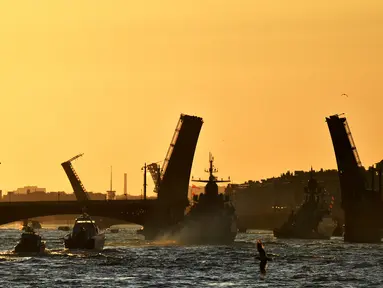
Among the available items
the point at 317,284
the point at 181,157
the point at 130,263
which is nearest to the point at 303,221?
the point at 181,157

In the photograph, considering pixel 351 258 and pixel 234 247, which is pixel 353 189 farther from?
pixel 351 258

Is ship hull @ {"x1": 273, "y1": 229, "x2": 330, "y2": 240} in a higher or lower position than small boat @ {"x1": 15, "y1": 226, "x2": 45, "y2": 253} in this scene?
higher

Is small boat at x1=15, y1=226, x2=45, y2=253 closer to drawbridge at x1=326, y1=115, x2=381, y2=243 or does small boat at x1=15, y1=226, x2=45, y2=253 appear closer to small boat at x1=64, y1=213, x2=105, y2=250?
small boat at x1=64, y1=213, x2=105, y2=250

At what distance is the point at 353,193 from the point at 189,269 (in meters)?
55.4

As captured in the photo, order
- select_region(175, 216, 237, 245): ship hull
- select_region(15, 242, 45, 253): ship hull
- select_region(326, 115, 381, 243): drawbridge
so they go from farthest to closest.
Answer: select_region(175, 216, 237, 245): ship hull → select_region(326, 115, 381, 243): drawbridge → select_region(15, 242, 45, 253): ship hull

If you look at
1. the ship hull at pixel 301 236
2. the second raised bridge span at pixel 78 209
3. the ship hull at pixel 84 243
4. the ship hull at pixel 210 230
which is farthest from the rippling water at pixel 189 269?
the ship hull at pixel 301 236

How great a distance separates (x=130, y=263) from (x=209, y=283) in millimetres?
21248

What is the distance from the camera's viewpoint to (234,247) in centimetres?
13738

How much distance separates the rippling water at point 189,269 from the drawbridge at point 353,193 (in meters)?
12.4

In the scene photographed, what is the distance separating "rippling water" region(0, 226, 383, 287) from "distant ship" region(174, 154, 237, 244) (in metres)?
20.7

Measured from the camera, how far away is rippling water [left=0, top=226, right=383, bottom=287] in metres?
81.1

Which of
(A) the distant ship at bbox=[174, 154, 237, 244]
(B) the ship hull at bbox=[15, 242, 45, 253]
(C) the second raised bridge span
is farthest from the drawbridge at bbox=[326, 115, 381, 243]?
(B) the ship hull at bbox=[15, 242, 45, 253]

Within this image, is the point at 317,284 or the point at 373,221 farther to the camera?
the point at 373,221

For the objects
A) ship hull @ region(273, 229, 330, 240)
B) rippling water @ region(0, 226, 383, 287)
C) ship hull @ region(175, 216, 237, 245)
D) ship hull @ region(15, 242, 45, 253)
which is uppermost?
ship hull @ region(273, 229, 330, 240)
